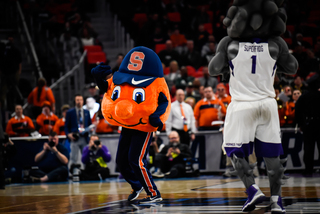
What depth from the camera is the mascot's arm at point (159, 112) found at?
6551mm

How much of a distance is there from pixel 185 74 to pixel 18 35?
660cm

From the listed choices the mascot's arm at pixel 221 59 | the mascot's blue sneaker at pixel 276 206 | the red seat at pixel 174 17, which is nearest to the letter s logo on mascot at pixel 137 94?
the mascot's arm at pixel 221 59

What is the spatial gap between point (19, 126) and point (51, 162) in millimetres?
1588

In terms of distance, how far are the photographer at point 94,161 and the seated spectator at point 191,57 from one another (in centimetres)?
601

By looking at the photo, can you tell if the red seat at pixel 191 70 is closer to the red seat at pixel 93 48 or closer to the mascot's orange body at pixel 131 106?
the red seat at pixel 93 48

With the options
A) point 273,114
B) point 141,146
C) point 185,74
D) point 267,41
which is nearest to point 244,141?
point 273,114

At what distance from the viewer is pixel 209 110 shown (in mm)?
12750

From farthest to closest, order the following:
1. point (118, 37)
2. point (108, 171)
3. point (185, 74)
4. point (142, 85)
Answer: point (118, 37)
point (185, 74)
point (108, 171)
point (142, 85)

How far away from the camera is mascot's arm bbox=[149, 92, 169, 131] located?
6551mm

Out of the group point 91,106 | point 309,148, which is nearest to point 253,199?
point 309,148

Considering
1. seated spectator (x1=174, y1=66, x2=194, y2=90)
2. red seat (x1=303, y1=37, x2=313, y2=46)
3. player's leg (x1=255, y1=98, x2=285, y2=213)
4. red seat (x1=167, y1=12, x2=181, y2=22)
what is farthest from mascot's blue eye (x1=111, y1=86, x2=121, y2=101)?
red seat (x1=167, y1=12, x2=181, y2=22)

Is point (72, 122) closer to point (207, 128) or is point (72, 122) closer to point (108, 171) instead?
point (108, 171)

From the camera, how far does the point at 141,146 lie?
671cm

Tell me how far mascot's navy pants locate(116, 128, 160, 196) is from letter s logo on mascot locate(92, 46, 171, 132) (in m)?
0.16
